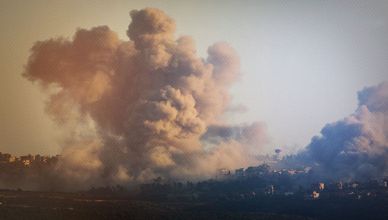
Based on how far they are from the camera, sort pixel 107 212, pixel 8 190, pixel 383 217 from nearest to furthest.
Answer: pixel 107 212 < pixel 383 217 < pixel 8 190

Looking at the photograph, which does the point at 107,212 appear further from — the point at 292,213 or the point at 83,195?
the point at 292,213

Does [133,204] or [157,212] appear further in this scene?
[133,204]

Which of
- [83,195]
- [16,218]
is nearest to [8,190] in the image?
[83,195]

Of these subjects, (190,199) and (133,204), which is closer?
(133,204)

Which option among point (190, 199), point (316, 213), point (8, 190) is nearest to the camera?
point (316, 213)

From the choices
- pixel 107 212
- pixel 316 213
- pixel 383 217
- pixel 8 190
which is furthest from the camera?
pixel 8 190

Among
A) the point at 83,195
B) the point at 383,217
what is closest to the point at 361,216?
the point at 383,217

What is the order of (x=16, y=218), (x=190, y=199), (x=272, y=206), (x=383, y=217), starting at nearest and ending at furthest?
1. (x=16, y=218)
2. (x=383, y=217)
3. (x=272, y=206)
4. (x=190, y=199)

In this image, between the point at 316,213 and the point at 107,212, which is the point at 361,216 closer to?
the point at 316,213
